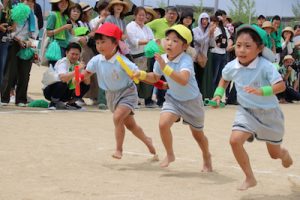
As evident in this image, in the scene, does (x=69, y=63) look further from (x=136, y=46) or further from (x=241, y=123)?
(x=241, y=123)

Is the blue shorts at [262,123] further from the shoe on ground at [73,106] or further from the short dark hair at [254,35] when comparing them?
the shoe on ground at [73,106]

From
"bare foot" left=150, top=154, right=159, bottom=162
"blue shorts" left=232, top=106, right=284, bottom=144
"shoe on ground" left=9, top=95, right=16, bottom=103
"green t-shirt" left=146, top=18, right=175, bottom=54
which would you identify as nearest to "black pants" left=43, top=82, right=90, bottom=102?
"shoe on ground" left=9, top=95, right=16, bottom=103

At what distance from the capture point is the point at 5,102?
37.3 ft

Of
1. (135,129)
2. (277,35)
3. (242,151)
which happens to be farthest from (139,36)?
(242,151)

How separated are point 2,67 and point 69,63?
114cm

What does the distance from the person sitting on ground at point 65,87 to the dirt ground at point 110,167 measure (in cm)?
125

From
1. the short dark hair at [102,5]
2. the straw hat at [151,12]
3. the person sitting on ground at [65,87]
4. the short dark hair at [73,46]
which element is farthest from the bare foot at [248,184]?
the straw hat at [151,12]

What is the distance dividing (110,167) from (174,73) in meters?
1.12

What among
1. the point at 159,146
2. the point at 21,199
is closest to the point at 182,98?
the point at 159,146

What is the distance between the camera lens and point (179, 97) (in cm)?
634

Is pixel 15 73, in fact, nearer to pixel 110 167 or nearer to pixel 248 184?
pixel 110 167

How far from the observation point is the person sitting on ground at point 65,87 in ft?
35.2

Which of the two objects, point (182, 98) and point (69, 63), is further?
point (69, 63)

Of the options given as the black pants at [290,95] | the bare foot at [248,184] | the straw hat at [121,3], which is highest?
the straw hat at [121,3]
